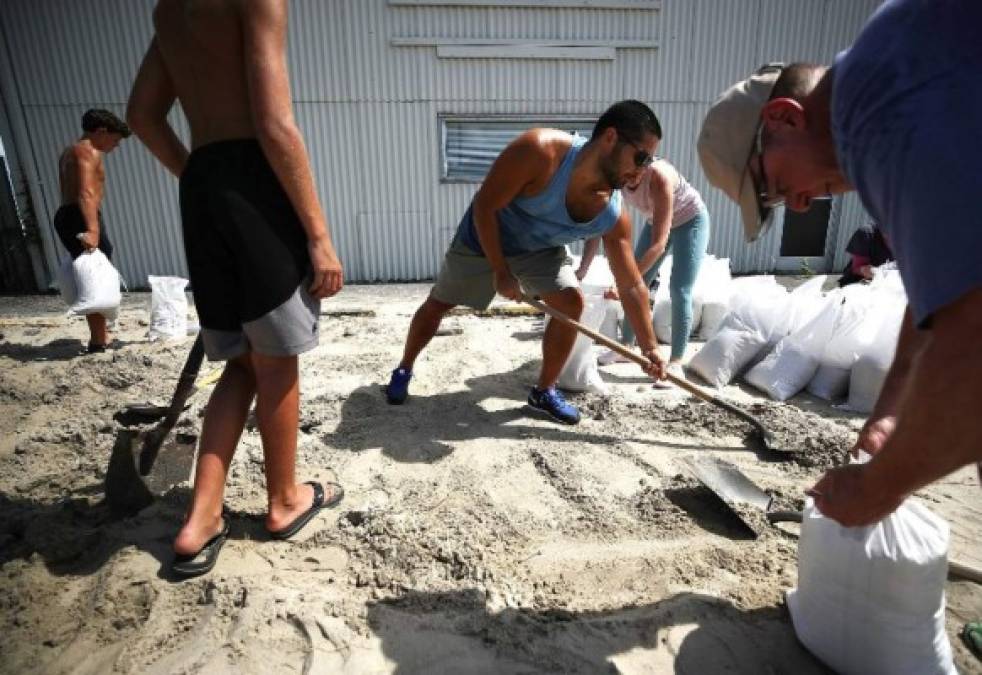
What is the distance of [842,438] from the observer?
272cm

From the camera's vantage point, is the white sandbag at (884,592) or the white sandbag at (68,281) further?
the white sandbag at (68,281)

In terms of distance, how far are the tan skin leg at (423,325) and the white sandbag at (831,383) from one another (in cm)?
223

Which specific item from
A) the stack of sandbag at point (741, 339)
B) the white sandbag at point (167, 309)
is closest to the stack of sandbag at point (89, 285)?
the white sandbag at point (167, 309)

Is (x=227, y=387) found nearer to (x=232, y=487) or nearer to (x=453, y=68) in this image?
(x=232, y=487)

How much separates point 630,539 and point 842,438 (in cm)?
143

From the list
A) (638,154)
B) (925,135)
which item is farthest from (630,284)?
(925,135)

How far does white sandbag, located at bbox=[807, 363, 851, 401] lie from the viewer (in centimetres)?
326

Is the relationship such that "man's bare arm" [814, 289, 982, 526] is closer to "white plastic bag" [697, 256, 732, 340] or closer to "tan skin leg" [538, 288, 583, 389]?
"tan skin leg" [538, 288, 583, 389]

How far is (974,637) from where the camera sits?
1485mm

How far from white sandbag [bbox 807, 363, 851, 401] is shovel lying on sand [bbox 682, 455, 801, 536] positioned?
125 centimetres

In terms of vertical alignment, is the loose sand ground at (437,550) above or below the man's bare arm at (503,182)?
below

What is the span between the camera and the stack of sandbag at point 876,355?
300cm

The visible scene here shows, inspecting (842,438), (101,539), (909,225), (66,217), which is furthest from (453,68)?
(909,225)

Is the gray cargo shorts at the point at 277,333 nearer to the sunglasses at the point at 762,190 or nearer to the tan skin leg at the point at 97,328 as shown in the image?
the sunglasses at the point at 762,190
